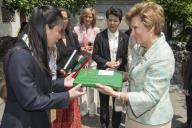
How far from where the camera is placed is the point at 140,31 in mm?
2656

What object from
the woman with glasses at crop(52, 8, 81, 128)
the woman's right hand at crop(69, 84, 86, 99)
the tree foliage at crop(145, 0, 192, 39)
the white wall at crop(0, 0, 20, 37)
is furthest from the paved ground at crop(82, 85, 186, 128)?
the white wall at crop(0, 0, 20, 37)

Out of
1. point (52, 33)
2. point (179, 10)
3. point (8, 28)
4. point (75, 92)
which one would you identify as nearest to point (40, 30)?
point (52, 33)

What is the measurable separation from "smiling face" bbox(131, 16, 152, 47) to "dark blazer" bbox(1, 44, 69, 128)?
0.68 meters

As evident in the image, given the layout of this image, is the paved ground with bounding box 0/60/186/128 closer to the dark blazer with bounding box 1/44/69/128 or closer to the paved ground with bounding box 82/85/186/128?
the paved ground with bounding box 82/85/186/128

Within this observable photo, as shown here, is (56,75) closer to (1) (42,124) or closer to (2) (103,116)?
(2) (103,116)

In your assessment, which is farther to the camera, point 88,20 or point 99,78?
point 88,20

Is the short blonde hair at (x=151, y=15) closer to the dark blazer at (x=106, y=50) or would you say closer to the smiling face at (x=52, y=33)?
the smiling face at (x=52, y=33)

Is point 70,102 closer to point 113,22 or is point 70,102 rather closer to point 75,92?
point 113,22

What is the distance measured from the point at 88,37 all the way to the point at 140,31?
3049 millimetres

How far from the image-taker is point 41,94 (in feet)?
8.04

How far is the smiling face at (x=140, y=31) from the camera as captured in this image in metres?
2.64

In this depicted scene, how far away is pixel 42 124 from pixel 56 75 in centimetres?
174

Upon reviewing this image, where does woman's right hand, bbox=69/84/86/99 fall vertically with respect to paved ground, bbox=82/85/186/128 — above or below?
above

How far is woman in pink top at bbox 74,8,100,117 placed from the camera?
5.63 m
